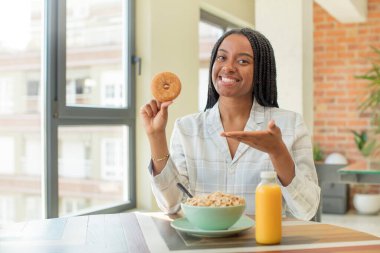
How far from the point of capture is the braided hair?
1.79 m

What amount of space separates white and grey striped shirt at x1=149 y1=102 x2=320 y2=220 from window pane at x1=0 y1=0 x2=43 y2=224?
1.13 meters

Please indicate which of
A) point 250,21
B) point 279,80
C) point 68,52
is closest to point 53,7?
point 68,52

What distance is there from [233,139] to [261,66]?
27 cm

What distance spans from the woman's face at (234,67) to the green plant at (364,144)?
4.27 meters

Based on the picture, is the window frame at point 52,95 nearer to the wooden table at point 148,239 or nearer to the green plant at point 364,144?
the wooden table at point 148,239

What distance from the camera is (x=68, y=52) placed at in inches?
111

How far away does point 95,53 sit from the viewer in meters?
3.19

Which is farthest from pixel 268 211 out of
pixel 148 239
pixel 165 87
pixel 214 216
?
pixel 165 87

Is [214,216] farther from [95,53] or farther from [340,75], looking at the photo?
[340,75]

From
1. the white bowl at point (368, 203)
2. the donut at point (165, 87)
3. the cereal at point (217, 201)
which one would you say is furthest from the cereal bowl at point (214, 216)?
the white bowl at point (368, 203)

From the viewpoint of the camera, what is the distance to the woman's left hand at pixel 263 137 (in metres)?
1.29

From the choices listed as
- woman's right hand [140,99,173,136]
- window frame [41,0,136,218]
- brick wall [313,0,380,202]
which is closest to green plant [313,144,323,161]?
brick wall [313,0,380,202]

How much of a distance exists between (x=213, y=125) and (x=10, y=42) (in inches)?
50.3

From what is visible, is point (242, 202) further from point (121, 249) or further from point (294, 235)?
point (121, 249)
